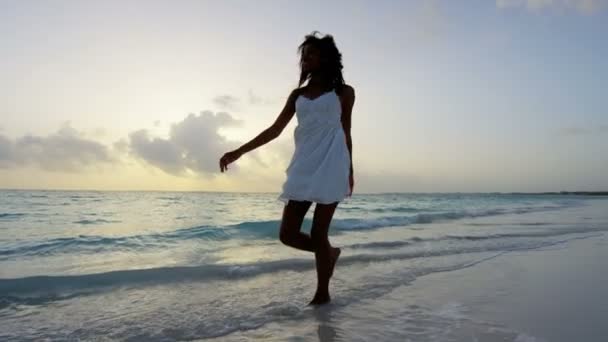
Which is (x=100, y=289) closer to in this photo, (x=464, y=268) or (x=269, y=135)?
(x=269, y=135)

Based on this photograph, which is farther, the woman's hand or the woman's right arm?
the woman's right arm

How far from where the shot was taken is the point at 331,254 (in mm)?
3832

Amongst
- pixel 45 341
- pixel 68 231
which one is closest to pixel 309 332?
pixel 45 341

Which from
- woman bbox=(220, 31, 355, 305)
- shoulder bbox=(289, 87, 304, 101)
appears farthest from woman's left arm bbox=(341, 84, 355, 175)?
shoulder bbox=(289, 87, 304, 101)

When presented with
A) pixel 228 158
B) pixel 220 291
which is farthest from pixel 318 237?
pixel 220 291

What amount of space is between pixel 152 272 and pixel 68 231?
691 cm

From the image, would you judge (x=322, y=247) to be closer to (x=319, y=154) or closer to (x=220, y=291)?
(x=319, y=154)

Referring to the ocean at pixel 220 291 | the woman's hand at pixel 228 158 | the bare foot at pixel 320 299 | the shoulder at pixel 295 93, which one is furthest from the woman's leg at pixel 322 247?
the shoulder at pixel 295 93

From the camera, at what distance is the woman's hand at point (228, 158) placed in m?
3.43

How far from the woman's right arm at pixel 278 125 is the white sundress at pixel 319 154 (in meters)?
0.12

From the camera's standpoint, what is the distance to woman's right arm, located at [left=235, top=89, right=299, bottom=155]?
3.59 metres

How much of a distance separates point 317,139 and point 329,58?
669 mm

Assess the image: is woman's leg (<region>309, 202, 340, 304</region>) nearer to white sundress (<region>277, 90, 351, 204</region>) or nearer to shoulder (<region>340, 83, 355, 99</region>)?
white sundress (<region>277, 90, 351, 204</region>)

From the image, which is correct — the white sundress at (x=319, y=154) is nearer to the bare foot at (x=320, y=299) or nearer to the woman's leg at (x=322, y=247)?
the woman's leg at (x=322, y=247)
